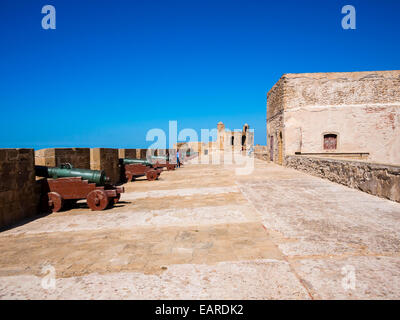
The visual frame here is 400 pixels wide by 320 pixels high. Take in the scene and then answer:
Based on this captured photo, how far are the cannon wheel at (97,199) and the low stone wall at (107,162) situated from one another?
104 inches

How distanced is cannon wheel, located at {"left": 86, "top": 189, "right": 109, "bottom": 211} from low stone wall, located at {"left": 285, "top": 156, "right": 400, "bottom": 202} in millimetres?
5868

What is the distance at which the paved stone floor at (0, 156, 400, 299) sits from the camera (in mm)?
2037

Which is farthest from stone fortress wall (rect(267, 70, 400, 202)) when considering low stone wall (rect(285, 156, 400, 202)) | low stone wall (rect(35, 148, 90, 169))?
low stone wall (rect(35, 148, 90, 169))

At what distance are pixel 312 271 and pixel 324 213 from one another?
2217mm

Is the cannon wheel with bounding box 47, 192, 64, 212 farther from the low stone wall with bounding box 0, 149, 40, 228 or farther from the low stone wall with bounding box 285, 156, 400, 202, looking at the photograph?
the low stone wall with bounding box 285, 156, 400, 202

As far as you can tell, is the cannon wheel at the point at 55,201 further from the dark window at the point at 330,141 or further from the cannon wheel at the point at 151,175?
the dark window at the point at 330,141

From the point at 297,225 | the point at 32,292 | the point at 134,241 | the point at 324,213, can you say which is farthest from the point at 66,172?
the point at 324,213

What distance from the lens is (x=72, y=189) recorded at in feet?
16.4

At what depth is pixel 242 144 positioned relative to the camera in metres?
36.5

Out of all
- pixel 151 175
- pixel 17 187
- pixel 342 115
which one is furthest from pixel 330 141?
pixel 17 187

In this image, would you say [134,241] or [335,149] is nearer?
[134,241]

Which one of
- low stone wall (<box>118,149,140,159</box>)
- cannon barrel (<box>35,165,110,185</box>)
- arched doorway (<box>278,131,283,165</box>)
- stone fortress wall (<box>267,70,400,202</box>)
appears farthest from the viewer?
arched doorway (<box>278,131,283,165</box>)

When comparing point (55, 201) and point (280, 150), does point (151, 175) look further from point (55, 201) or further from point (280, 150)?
point (280, 150)

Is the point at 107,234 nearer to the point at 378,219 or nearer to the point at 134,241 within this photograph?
the point at 134,241
